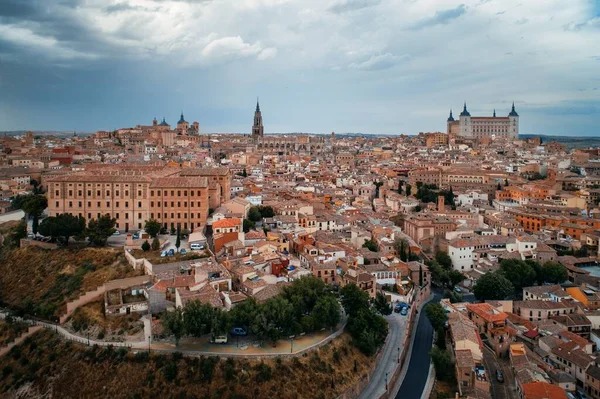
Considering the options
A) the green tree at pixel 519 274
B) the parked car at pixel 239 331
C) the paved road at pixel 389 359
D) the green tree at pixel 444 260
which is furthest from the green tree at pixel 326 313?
the green tree at pixel 444 260

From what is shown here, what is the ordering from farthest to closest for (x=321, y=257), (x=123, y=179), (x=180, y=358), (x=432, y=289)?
(x=123, y=179) → (x=432, y=289) → (x=321, y=257) → (x=180, y=358)

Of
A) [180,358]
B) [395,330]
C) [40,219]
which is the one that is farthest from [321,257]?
[40,219]

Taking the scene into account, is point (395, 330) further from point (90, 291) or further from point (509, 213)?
point (509, 213)

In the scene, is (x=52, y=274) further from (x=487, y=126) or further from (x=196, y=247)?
(x=487, y=126)

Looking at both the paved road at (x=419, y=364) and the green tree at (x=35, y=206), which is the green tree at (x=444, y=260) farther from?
the green tree at (x=35, y=206)

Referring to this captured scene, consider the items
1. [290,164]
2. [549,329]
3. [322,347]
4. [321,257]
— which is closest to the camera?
[322,347]

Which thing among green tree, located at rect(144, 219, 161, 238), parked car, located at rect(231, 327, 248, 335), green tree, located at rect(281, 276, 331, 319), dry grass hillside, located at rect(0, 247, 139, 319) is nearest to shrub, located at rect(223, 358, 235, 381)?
parked car, located at rect(231, 327, 248, 335)
